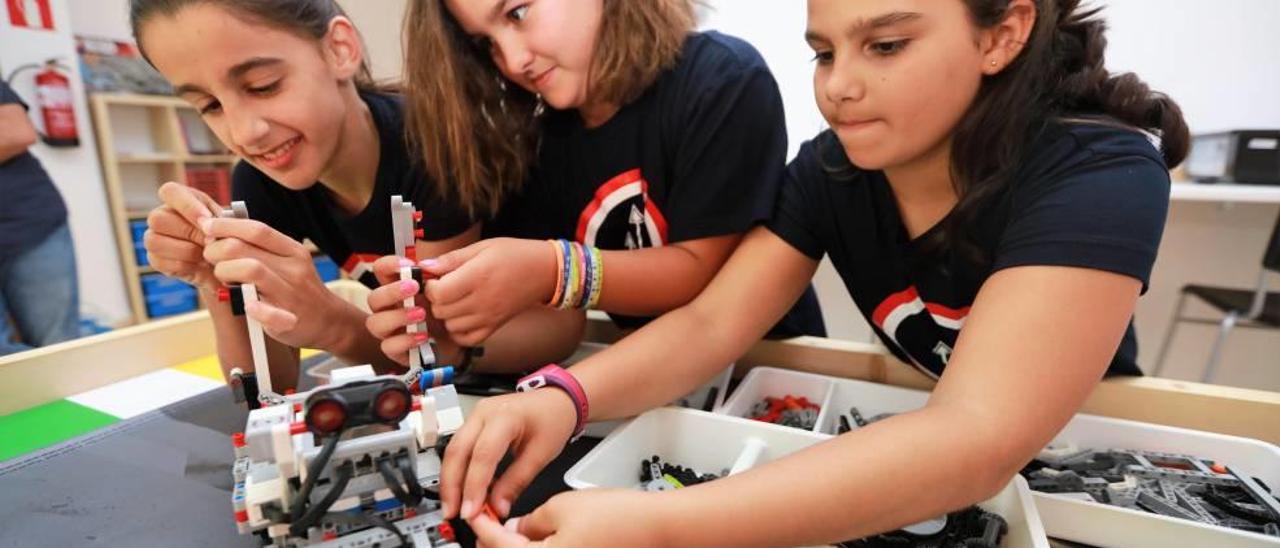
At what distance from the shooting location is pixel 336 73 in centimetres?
87

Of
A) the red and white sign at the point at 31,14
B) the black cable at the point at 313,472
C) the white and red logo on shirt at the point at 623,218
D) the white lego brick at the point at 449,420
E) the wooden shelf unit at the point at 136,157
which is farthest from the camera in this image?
the wooden shelf unit at the point at 136,157

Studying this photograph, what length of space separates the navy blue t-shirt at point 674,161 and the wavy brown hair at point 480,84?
0.12ft

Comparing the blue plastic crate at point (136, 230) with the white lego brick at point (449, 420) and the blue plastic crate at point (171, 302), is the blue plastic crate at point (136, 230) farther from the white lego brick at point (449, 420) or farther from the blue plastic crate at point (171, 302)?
the white lego brick at point (449, 420)

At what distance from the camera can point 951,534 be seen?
604 mm

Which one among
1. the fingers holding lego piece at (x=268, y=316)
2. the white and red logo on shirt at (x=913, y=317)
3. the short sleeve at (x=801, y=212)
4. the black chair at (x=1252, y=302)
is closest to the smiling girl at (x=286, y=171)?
the fingers holding lego piece at (x=268, y=316)

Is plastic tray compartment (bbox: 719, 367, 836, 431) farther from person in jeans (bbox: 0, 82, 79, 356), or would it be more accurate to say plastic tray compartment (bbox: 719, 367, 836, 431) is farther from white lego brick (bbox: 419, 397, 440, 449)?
person in jeans (bbox: 0, 82, 79, 356)

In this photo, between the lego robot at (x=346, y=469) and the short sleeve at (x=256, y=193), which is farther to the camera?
Result: the short sleeve at (x=256, y=193)

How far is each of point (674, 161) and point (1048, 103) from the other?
441 mm

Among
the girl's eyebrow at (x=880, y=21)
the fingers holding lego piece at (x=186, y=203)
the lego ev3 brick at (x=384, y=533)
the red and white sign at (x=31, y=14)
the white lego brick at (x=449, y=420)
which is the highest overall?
the red and white sign at (x=31, y=14)

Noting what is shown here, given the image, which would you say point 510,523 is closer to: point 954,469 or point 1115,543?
point 954,469

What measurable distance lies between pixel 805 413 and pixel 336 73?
0.79 m

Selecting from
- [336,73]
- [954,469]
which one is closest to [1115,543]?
[954,469]

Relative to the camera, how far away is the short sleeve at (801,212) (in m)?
0.83

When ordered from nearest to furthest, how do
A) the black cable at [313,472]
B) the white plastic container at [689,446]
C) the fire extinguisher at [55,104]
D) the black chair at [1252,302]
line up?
the black cable at [313,472] → the white plastic container at [689,446] → the black chair at [1252,302] → the fire extinguisher at [55,104]
